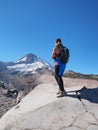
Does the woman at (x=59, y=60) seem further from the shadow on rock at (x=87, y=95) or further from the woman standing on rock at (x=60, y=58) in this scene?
the shadow on rock at (x=87, y=95)

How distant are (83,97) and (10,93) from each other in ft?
30.0

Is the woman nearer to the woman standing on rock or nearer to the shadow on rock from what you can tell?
the woman standing on rock

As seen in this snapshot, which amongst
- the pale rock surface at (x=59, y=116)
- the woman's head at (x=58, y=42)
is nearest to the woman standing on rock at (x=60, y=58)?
the woman's head at (x=58, y=42)

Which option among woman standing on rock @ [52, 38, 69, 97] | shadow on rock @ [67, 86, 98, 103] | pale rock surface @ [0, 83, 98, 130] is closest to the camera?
pale rock surface @ [0, 83, 98, 130]

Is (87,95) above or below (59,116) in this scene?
above

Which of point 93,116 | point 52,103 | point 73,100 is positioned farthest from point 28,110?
point 93,116

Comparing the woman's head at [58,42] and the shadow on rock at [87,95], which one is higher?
the woman's head at [58,42]

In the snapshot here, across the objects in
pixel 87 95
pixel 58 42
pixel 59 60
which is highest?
pixel 58 42

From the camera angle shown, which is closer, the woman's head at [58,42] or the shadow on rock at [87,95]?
the shadow on rock at [87,95]

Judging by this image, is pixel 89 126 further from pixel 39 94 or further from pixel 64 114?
pixel 39 94

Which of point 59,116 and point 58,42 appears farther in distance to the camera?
point 58,42

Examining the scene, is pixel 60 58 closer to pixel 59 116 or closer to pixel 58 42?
pixel 58 42

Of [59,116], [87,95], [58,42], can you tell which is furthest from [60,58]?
[59,116]

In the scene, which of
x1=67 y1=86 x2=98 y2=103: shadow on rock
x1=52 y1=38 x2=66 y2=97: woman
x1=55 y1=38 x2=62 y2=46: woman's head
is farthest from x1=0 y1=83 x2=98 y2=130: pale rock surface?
x1=55 y1=38 x2=62 y2=46: woman's head
